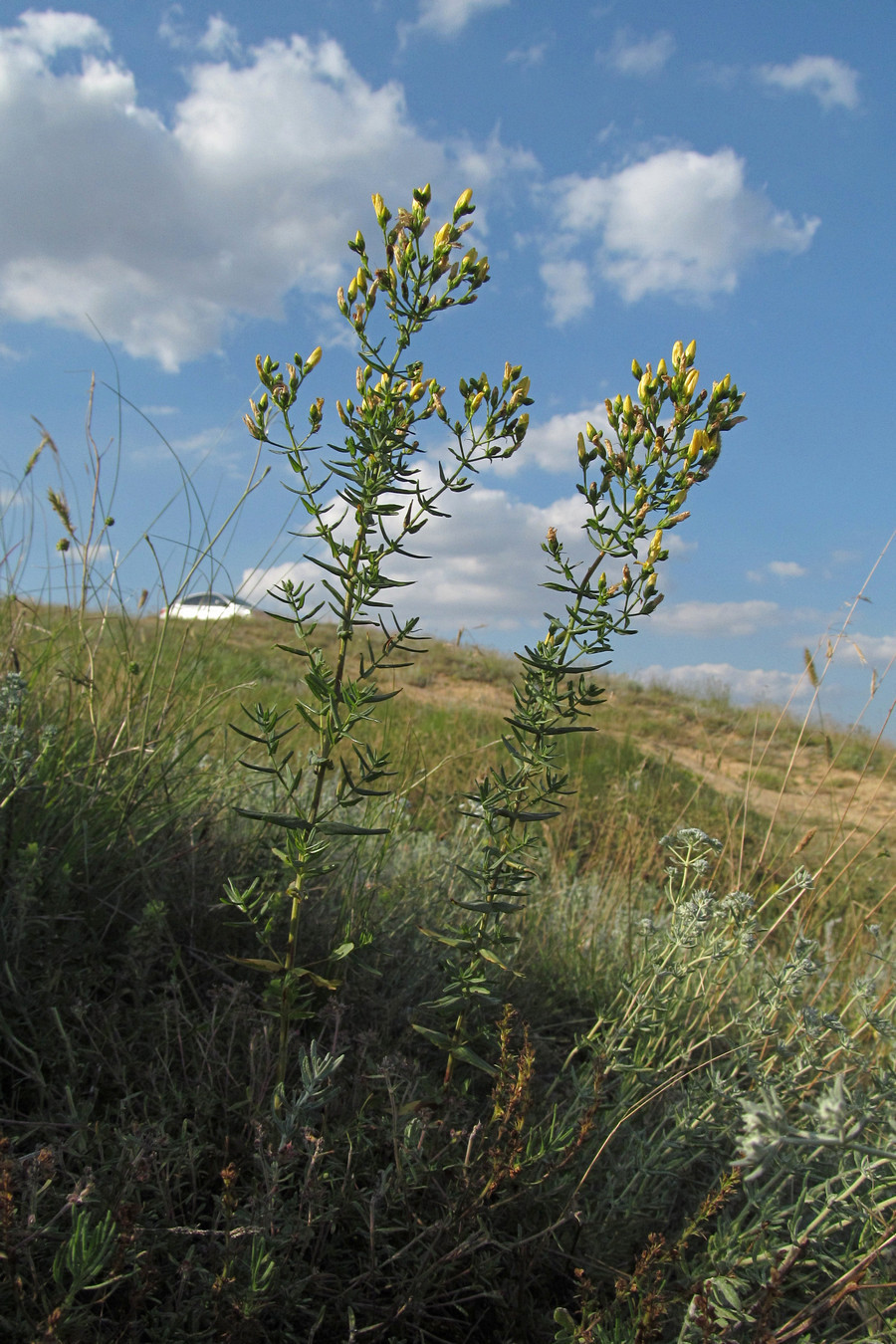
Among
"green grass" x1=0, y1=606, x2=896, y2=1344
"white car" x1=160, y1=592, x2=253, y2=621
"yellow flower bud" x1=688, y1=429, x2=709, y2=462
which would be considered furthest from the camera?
"white car" x1=160, y1=592, x2=253, y2=621

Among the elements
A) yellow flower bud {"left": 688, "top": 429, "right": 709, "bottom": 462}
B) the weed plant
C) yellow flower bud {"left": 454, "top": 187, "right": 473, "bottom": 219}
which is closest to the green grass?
the weed plant

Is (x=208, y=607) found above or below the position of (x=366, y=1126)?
above

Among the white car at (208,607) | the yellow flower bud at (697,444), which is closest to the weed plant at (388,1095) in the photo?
the yellow flower bud at (697,444)

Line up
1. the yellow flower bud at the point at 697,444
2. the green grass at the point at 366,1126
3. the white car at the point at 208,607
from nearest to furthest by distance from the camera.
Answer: the green grass at the point at 366,1126 < the yellow flower bud at the point at 697,444 < the white car at the point at 208,607

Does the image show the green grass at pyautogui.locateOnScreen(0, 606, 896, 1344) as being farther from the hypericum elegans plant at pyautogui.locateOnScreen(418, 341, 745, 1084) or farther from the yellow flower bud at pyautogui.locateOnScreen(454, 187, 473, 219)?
the yellow flower bud at pyautogui.locateOnScreen(454, 187, 473, 219)

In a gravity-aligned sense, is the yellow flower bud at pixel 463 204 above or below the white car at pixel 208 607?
above

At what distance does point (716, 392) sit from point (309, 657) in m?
1.09

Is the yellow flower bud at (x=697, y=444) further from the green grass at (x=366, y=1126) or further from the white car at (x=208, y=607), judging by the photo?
the white car at (x=208, y=607)

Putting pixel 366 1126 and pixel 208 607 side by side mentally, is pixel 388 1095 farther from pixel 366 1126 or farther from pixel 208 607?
pixel 208 607

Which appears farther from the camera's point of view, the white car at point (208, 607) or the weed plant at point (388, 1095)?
the white car at point (208, 607)

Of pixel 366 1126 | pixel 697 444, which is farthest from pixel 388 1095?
pixel 697 444

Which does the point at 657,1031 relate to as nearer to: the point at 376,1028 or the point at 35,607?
the point at 376,1028

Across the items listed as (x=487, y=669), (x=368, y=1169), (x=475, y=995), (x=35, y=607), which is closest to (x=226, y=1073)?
(x=368, y=1169)

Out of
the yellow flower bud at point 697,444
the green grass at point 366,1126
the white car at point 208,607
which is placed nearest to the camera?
the green grass at point 366,1126
